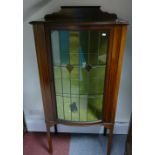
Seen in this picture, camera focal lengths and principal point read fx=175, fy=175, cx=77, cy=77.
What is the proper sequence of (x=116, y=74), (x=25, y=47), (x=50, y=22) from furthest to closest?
(x=25, y=47), (x=116, y=74), (x=50, y=22)

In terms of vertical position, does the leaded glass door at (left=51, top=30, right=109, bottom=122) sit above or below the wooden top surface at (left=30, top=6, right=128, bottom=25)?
below

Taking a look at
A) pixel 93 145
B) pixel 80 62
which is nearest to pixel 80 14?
pixel 80 62

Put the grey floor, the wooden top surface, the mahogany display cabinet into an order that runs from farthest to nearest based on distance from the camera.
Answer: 1. the grey floor
2. the wooden top surface
3. the mahogany display cabinet

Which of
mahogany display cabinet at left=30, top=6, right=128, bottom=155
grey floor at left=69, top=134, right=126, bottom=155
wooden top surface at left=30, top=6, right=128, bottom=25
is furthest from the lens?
grey floor at left=69, top=134, right=126, bottom=155

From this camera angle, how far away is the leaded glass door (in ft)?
3.40

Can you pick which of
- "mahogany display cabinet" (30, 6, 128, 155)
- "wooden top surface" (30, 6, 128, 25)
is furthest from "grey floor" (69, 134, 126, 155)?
"wooden top surface" (30, 6, 128, 25)

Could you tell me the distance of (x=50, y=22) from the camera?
99 centimetres

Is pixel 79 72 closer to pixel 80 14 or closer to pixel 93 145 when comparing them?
pixel 80 14

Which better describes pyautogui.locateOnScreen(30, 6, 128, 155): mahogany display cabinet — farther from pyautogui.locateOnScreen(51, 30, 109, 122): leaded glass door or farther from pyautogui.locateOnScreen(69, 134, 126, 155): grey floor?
pyautogui.locateOnScreen(69, 134, 126, 155): grey floor

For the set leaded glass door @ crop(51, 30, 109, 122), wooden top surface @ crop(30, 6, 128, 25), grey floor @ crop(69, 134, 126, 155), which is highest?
wooden top surface @ crop(30, 6, 128, 25)
